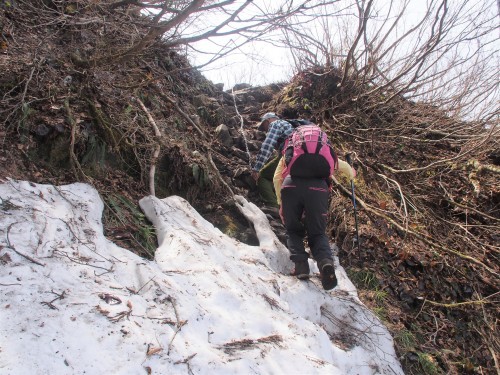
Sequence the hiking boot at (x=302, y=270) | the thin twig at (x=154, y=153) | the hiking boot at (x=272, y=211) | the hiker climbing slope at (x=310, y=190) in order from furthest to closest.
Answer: the hiking boot at (x=272, y=211) < the thin twig at (x=154, y=153) < the hiking boot at (x=302, y=270) < the hiker climbing slope at (x=310, y=190)

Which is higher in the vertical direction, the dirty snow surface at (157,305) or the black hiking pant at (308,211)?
the black hiking pant at (308,211)

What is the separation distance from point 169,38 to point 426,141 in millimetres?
5420

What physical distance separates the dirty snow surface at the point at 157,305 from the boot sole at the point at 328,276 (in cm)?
21

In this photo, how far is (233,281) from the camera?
317 cm

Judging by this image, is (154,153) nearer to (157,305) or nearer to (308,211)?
(308,211)

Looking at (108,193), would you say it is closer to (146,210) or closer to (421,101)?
(146,210)

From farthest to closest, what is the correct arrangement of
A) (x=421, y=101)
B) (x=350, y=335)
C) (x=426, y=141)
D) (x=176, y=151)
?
(x=421, y=101) < (x=426, y=141) < (x=176, y=151) < (x=350, y=335)

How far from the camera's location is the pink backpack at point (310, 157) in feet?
11.7

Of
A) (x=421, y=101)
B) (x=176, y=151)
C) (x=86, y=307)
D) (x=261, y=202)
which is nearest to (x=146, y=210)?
(x=176, y=151)

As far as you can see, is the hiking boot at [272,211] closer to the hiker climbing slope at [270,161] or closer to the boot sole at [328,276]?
the hiker climbing slope at [270,161]

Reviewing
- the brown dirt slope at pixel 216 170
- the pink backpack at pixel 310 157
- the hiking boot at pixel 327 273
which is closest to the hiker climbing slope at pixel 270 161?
the brown dirt slope at pixel 216 170

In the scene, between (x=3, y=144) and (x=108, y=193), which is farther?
(x=108, y=193)

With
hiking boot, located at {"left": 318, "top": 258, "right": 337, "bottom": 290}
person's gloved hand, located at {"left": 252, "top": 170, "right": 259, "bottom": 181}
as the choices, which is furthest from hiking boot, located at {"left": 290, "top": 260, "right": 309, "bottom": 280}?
person's gloved hand, located at {"left": 252, "top": 170, "right": 259, "bottom": 181}

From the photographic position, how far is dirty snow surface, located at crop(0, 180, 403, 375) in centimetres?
198
